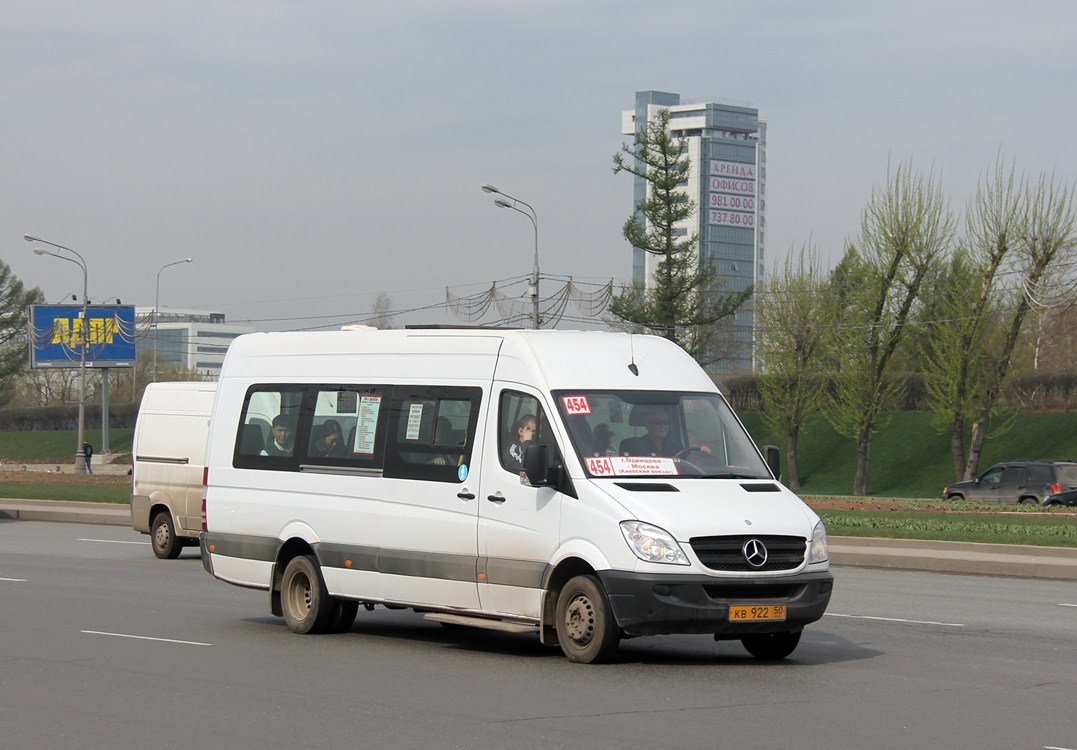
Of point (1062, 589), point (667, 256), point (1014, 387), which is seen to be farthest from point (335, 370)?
point (667, 256)

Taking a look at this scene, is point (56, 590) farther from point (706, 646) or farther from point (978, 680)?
point (978, 680)

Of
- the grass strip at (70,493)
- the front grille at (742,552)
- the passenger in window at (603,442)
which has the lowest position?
the grass strip at (70,493)

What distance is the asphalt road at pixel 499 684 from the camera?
8.00 m

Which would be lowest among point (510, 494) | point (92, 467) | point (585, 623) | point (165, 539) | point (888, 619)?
point (92, 467)

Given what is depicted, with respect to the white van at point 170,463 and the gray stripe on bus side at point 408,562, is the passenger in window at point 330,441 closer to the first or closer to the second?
the gray stripe on bus side at point 408,562

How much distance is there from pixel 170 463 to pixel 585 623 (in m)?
12.5

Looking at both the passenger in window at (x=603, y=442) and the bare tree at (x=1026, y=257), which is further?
the bare tree at (x=1026, y=257)

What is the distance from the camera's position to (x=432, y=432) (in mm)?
11852

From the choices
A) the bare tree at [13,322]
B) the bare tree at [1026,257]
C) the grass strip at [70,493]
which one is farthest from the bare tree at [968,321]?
the bare tree at [13,322]

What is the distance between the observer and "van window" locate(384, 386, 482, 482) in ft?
38.0

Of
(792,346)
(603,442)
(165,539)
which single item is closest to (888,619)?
(603,442)

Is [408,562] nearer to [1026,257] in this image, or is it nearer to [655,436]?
[655,436]

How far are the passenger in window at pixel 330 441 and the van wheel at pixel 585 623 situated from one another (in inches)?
110

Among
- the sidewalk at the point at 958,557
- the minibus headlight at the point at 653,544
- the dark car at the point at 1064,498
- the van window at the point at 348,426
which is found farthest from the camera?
the dark car at the point at 1064,498
